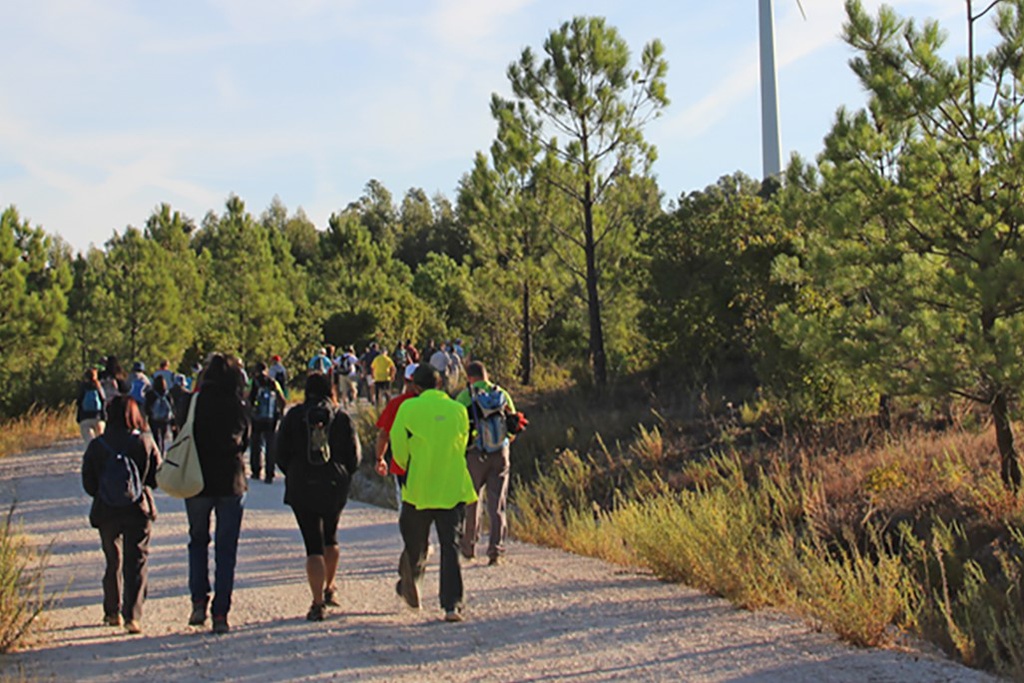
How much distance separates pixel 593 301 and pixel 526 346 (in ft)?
18.8

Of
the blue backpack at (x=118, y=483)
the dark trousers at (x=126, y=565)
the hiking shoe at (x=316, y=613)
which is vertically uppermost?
the blue backpack at (x=118, y=483)

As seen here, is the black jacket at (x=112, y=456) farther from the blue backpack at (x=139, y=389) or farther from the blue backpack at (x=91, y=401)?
the blue backpack at (x=139, y=389)

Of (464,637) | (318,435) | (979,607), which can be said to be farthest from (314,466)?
(979,607)

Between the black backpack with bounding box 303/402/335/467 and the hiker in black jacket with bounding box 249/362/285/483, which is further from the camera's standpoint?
the hiker in black jacket with bounding box 249/362/285/483

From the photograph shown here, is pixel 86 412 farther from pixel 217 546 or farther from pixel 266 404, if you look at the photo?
pixel 217 546

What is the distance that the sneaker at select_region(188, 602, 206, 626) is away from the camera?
7527mm

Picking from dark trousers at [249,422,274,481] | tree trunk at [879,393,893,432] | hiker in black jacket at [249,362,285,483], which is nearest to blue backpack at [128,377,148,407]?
dark trousers at [249,422,274,481]

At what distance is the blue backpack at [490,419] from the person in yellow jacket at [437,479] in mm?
2157

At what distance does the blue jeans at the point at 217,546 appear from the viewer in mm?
7449

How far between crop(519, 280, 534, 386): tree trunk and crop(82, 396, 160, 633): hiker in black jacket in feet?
72.7

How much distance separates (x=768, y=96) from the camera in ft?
169

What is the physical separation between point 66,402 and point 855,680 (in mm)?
28643

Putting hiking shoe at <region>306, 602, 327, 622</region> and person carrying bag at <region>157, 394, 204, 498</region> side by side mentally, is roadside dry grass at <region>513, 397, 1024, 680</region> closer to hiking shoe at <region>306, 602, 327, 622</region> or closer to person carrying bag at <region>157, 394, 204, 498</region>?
hiking shoe at <region>306, 602, 327, 622</region>

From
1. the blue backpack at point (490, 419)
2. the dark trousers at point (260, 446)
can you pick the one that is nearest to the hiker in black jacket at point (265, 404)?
the dark trousers at point (260, 446)
